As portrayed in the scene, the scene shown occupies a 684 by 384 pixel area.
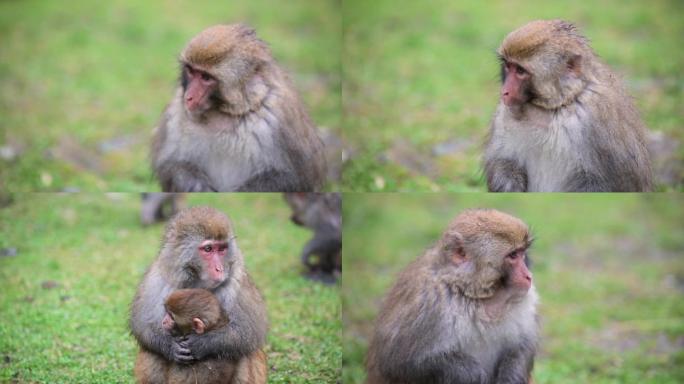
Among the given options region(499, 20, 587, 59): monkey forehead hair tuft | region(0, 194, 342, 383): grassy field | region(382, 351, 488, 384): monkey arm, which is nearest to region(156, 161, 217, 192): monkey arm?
region(0, 194, 342, 383): grassy field

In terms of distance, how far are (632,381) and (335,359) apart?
10.2 feet

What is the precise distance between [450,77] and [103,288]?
5986 mm

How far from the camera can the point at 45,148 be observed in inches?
468

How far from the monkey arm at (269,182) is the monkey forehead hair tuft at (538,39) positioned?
2.08 metres

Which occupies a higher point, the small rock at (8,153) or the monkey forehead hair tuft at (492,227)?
the monkey forehead hair tuft at (492,227)

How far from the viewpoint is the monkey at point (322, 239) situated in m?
9.37

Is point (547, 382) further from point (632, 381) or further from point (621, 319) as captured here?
point (621, 319)

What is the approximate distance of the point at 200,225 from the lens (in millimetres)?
7086

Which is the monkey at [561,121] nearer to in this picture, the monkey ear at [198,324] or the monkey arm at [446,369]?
the monkey arm at [446,369]

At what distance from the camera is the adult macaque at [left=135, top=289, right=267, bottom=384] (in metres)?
6.86

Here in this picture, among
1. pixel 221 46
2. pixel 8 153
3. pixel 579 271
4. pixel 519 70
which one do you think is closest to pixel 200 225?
pixel 221 46

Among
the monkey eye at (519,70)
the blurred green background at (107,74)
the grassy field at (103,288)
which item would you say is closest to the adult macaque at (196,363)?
the grassy field at (103,288)

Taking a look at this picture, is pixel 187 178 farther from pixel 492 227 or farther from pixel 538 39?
pixel 538 39

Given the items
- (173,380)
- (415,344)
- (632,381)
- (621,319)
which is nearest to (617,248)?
(621,319)
